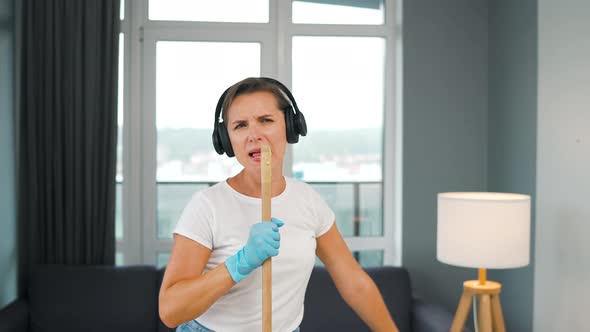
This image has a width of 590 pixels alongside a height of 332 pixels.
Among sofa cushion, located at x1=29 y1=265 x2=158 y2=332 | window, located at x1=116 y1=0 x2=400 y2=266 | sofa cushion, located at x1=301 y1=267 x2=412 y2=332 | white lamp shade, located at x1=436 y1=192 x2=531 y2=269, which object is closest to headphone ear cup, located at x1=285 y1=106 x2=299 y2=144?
white lamp shade, located at x1=436 y1=192 x2=531 y2=269

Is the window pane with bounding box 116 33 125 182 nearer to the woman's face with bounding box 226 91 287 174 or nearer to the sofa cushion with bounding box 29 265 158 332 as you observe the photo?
the sofa cushion with bounding box 29 265 158 332

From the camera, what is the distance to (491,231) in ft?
8.19

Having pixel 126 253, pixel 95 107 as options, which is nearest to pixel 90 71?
pixel 95 107

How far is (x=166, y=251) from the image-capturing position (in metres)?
3.58

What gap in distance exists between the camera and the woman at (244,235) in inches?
46.1

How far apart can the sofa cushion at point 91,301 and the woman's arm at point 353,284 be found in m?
1.85

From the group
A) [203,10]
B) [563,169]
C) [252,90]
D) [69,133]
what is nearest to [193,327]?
[252,90]

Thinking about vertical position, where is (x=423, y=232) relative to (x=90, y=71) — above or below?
below

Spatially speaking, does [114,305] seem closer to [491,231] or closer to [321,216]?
[491,231]

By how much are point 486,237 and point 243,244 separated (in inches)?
59.9

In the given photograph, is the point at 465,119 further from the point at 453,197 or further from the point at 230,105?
the point at 230,105

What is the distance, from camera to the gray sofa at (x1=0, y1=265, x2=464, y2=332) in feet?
10.1

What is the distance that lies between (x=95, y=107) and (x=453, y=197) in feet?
6.55

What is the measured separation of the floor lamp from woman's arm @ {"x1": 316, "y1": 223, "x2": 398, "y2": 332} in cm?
114
